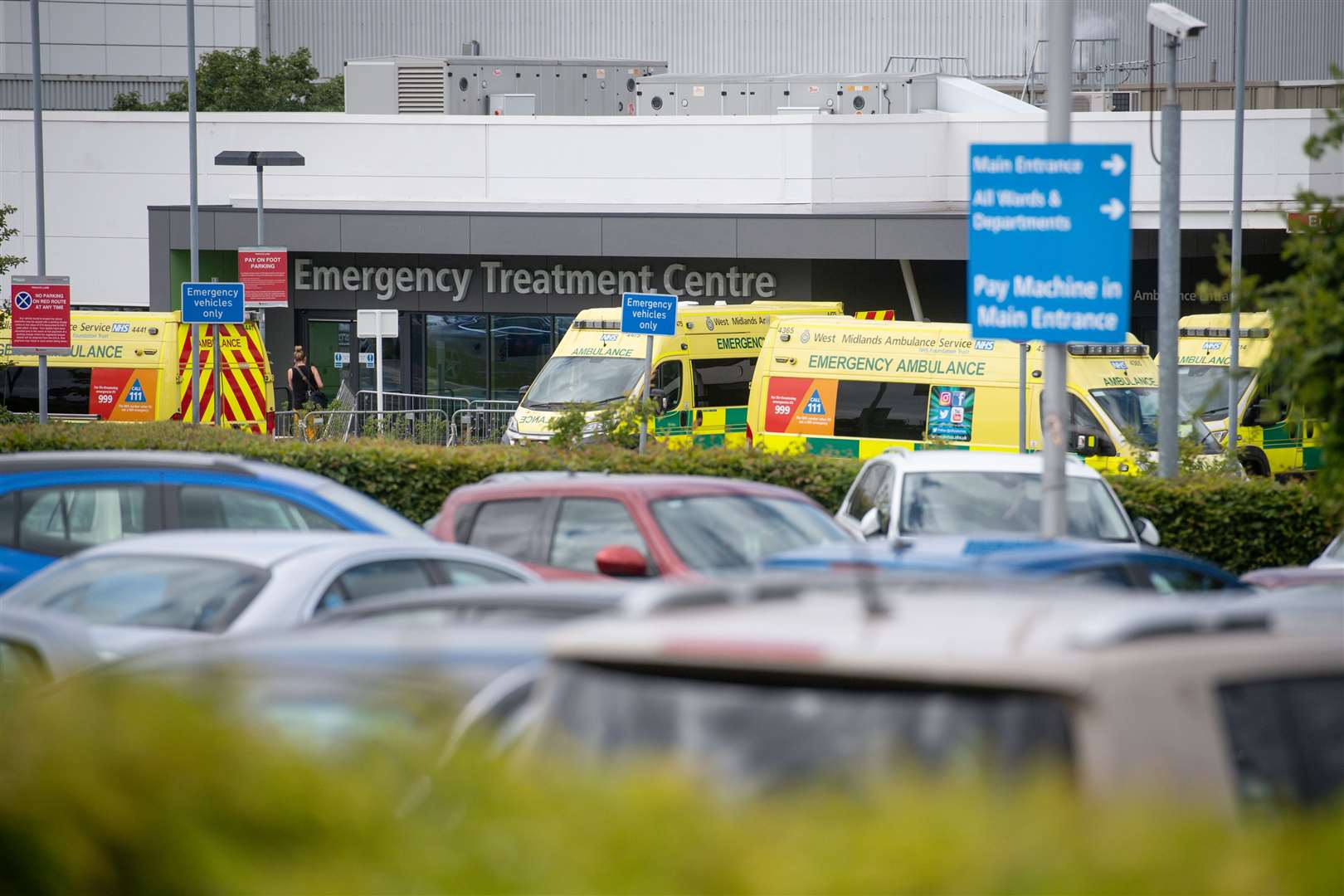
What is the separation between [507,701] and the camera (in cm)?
409

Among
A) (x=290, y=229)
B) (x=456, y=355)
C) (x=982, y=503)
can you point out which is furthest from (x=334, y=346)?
(x=982, y=503)

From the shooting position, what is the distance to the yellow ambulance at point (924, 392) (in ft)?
59.6

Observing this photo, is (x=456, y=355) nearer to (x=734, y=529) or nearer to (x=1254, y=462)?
(x=1254, y=462)

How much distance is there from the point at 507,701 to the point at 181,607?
2.98 m

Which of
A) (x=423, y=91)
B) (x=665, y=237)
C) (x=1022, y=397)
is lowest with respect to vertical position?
(x=1022, y=397)

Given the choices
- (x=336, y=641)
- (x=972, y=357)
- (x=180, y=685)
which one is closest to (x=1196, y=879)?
(x=180, y=685)

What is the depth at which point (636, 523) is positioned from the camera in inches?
348

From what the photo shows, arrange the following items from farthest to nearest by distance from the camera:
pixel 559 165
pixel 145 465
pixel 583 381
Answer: pixel 559 165
pixel 583 381
pixel 145 465

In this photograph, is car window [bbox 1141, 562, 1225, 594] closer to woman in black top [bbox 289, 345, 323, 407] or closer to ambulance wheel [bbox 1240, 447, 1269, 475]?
ambulance wheel [bbox 1240, 447, 1269, 475]

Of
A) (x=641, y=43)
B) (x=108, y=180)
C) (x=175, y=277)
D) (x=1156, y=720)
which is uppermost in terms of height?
(x=641, y=43)

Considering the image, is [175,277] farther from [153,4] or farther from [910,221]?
[153,4]

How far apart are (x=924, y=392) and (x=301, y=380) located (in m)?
13.3

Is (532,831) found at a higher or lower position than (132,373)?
lower

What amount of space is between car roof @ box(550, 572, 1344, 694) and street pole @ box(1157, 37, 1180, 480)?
10640mm
